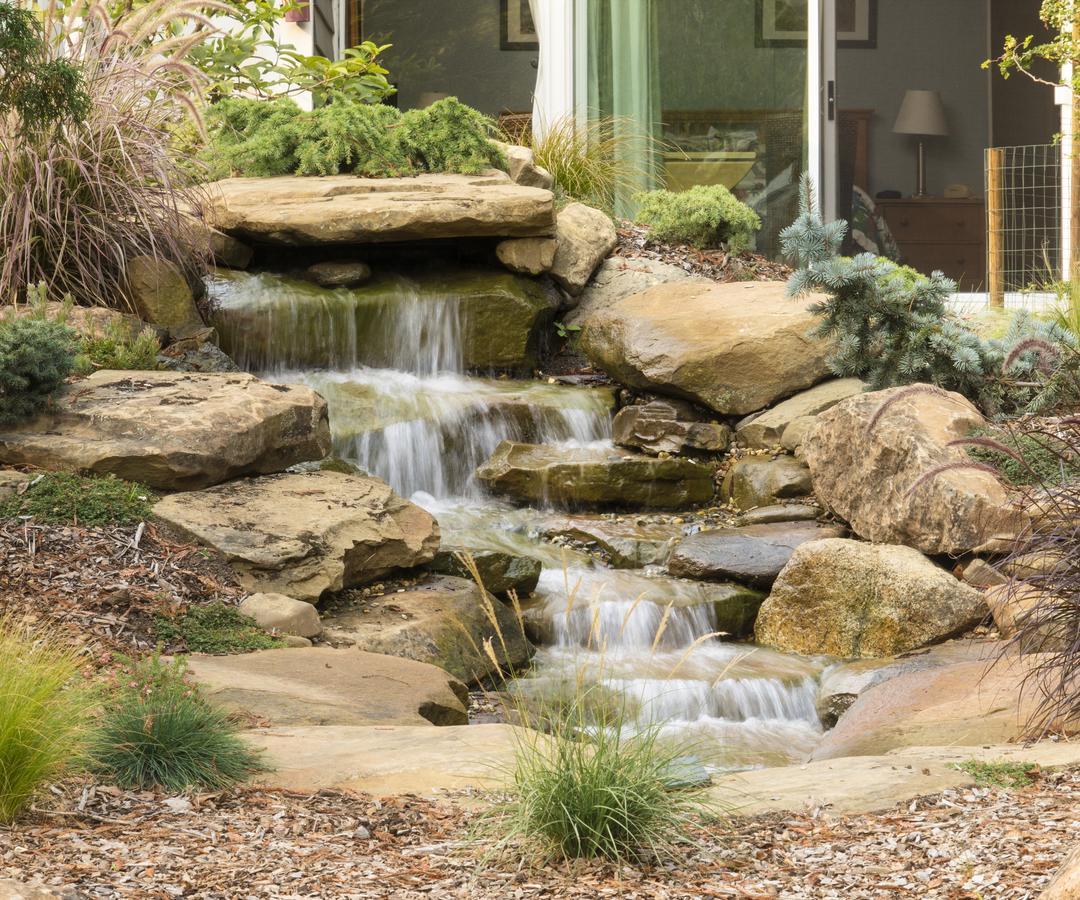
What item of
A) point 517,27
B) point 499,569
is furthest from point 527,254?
point 517,27

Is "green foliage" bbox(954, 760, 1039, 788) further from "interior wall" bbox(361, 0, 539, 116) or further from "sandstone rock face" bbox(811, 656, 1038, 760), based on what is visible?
"interior wall" bbox(361, 0, 539, 116)

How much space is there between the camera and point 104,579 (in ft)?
17.5

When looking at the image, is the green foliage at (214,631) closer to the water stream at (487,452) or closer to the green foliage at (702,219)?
the water stream at (487,452)

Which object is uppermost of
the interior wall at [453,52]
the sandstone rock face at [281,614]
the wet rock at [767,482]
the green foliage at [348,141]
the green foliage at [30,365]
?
the interior wall at [453,52]

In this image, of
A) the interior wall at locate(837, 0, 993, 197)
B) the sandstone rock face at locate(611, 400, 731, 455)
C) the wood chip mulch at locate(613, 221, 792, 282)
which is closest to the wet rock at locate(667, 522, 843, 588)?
the sandstone rock face at locate(611, 400, 731, 455)

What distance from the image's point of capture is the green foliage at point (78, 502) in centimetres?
561

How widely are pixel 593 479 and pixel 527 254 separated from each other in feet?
7.37

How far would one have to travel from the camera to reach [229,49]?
11062 millimetres

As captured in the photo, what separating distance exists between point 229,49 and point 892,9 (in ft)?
26.3

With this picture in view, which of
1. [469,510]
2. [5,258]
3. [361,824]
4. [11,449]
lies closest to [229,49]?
[5,258]

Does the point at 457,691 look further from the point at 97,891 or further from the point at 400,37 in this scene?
the point at 400,37

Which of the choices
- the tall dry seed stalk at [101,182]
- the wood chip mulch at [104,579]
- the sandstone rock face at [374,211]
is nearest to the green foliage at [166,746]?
the wood chip mulch at [104,579]

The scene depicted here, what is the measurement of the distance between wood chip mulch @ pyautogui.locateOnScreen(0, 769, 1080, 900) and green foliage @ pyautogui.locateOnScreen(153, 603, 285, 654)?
1704mm

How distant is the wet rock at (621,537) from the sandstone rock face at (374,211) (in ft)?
7.90
